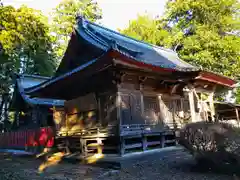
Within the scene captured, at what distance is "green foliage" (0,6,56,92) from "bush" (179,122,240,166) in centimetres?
1091

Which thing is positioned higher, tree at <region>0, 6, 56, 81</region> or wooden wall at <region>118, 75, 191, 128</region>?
tree at <region>0, 6, 56, 81</region>

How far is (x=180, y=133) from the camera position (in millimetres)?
6582

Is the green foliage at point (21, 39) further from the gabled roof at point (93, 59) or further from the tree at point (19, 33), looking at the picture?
the gabled roof at point (93, 59)

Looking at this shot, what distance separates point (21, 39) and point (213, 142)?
53.8 feet

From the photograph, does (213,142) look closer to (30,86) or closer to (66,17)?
(30,86)

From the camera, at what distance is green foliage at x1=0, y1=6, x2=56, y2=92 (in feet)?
55.7

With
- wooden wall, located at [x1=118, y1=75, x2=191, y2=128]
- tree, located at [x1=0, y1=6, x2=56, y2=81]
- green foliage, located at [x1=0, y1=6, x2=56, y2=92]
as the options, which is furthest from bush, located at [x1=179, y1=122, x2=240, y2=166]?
tree, located at [x1=0, y1=6, x2=56, y2=81]

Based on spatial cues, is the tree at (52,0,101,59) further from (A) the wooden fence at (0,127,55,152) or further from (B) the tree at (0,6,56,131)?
(A) the wooden fence at (0,127,55,152)

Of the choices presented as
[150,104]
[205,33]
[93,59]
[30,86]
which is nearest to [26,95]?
[30,86]

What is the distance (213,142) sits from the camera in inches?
225

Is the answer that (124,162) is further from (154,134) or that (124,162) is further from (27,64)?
(27,64)

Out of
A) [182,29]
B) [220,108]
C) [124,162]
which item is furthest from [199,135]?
[182,29]

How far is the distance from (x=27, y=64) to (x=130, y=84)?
20869 millimetres

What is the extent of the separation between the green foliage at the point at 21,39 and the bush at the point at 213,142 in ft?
35.8
